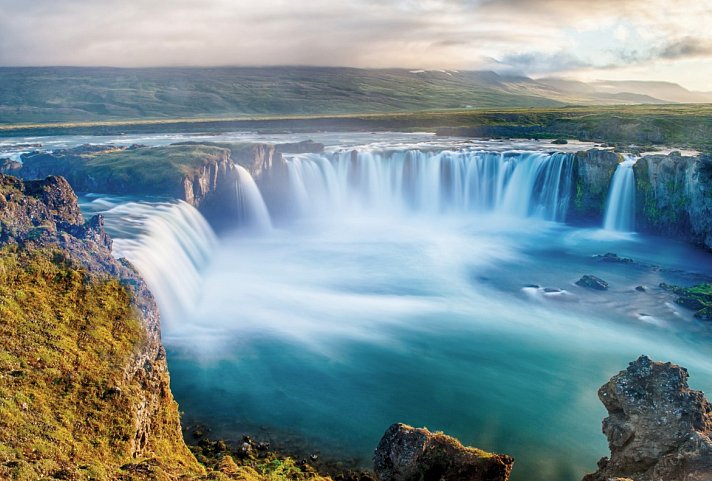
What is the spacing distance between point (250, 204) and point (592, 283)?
32.9 meters

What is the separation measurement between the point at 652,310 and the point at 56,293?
1311 inches

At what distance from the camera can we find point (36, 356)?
1123 centimetres

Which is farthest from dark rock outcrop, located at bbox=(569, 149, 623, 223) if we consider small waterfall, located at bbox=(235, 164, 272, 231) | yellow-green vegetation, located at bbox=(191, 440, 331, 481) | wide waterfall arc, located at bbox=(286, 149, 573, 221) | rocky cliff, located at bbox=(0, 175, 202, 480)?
rocky cliff, located at bbox=(0, 175, 202, 480)

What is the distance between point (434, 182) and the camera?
62.8 m

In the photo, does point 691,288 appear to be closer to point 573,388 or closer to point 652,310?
A: point 652,310

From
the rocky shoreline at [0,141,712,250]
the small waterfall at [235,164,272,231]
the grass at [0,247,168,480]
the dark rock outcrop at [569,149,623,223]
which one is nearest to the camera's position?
the grass at [0,247,168,480]

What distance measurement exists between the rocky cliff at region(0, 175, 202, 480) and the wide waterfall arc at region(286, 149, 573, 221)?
149 feet

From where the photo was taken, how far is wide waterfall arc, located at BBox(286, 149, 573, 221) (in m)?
58.3

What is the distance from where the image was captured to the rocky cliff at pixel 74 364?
977 cm

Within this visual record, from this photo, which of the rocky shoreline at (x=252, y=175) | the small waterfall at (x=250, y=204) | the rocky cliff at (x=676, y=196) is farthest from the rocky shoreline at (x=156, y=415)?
the rocky cliff at (x=676, y=196)

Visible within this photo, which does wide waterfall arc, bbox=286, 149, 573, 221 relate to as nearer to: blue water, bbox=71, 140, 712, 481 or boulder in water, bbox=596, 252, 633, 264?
blue water, bbox=71, 140, 712, 481

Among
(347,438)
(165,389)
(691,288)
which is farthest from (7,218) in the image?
(691,288)

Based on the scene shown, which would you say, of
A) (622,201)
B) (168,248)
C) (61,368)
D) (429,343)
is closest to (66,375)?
(61,368)

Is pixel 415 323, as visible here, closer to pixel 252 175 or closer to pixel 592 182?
pixel 252 175
